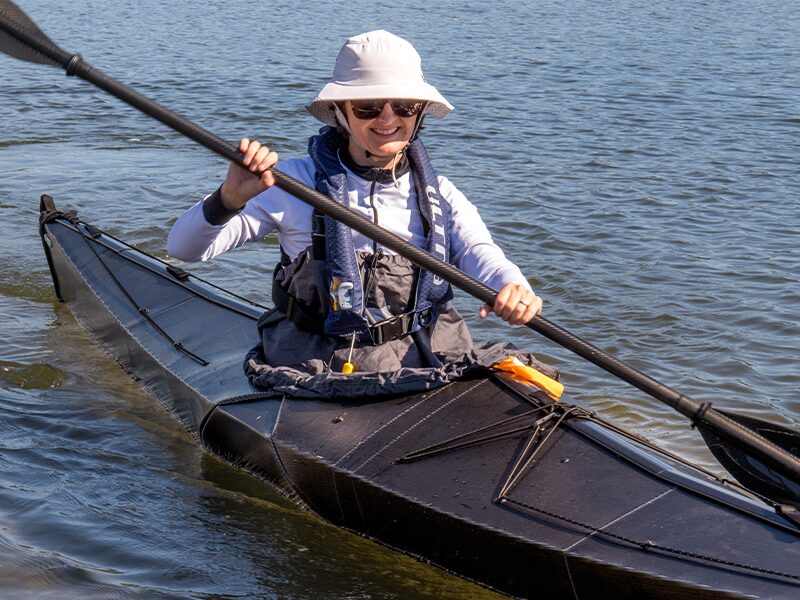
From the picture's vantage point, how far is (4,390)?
4867mm

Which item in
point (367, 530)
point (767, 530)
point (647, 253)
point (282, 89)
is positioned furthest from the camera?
point (282, 89)

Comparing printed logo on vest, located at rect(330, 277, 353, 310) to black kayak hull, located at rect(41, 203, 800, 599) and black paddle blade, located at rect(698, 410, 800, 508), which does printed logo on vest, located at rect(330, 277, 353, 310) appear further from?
black paddle blade, located at rect(698, 410, 800, 508)

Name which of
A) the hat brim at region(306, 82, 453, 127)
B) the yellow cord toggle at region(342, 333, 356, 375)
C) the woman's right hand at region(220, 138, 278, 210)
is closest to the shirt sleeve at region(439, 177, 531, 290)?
the hat brim at region(306, 82, 453, 127)

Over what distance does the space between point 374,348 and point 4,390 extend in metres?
2.03

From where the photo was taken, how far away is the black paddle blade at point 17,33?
3.29 metres

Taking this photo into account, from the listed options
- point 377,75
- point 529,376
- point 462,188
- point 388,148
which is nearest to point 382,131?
point 388,148

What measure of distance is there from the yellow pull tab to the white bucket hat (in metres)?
0.87

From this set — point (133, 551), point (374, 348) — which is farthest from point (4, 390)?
point (374, 348)

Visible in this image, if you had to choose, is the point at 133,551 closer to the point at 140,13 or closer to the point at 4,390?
the point at 4,390

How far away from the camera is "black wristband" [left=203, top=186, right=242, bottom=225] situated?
3.33 m

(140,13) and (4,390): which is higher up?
(140,13)

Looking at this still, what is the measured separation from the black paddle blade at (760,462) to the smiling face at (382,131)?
4.15 feet

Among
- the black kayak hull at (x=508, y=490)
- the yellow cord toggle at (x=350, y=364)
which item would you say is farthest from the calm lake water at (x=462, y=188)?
the yellow cord toggle at (x=350, y=364)


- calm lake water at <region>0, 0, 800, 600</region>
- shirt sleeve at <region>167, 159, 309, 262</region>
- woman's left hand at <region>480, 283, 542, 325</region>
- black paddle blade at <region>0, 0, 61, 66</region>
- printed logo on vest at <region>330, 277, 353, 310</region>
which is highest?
black paddle blade at <region>0, 0, 61, 66</region>
